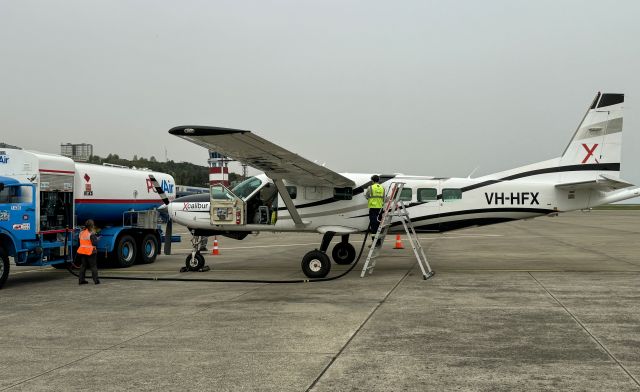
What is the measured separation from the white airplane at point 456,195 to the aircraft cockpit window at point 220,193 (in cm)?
3

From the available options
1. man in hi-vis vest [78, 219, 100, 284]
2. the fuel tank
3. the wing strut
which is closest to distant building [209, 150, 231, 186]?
the fuel tank

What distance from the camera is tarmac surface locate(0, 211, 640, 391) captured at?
17.7 ft

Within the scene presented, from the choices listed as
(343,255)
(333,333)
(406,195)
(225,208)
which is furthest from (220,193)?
(333,333)

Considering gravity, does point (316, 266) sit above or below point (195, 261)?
above

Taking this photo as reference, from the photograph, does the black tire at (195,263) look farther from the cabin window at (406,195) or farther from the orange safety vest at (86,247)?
the cabin window at (406,195)

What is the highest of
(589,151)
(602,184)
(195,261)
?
(589,151)

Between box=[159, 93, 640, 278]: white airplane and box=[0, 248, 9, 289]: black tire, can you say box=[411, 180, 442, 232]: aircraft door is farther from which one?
box=[0, 248, 9, 289]: black tire

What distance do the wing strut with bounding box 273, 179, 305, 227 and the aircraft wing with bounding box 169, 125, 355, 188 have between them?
0.66 ft

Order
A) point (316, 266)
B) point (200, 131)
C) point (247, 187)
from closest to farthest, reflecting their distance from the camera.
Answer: point (200, 131), point (316, 266), point (247, 187)

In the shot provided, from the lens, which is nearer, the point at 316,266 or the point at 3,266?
the point at 3,266

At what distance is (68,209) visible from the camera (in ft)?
48.1

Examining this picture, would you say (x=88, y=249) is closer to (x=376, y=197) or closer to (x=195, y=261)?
(x=195, y=261)

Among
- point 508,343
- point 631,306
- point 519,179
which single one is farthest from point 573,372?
point 519,179

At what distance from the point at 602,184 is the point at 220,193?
33.9 ft
